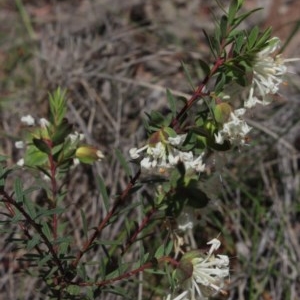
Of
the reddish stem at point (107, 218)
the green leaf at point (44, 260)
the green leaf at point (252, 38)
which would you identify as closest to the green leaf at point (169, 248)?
the reddish stem at point (107, 218)

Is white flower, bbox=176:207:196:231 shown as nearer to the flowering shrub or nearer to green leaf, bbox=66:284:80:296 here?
the flowering shrub

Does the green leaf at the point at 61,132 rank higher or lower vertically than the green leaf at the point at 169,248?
higher

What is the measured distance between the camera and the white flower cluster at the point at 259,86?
1.14 metres

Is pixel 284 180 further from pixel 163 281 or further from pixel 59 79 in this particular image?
pixel 59 79

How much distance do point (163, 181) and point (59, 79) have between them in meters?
1.34

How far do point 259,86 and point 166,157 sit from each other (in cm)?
22

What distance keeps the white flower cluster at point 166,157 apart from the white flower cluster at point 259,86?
2.4 inches

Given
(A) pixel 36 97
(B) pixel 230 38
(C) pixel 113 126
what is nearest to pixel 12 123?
(A) pixel 36 97

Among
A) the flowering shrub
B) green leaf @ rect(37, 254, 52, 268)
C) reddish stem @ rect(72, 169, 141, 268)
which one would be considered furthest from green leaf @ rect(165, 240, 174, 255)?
green leaf @ rect(37, 254, 52, 268)

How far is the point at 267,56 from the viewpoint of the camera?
1.17m

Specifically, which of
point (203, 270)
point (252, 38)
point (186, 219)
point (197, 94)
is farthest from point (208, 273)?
point (252, 38)

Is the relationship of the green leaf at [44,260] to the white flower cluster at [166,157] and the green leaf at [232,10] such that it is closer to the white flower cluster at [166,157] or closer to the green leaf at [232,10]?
the white flower cluster at [166,157]

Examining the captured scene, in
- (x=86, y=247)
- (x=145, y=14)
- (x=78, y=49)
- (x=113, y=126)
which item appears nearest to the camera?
(x=86, y=247)

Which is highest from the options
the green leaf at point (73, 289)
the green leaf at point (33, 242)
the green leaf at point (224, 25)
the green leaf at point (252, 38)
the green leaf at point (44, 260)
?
the green leaf at point (224, 25)
